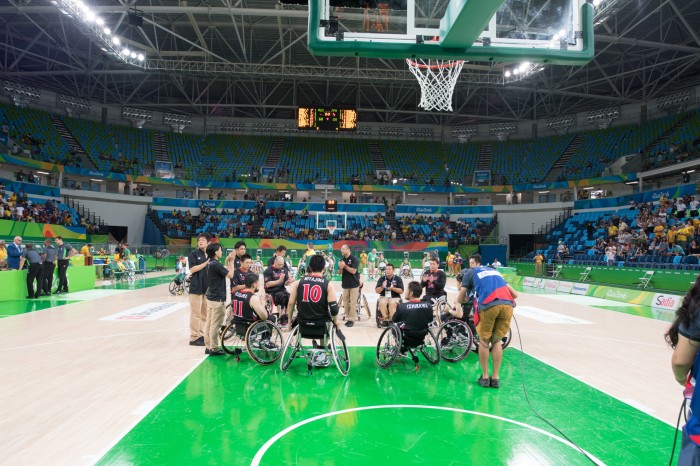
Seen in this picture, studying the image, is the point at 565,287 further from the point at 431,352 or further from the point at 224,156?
the point at 224,156

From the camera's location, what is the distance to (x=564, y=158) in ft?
132

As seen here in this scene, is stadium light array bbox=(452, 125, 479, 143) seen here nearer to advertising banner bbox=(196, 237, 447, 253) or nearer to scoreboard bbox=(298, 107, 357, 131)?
advertising banner bbox=(196, 237, 447, 253)

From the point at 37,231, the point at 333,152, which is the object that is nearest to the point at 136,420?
the point at 37,231

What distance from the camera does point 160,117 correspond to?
145 feet

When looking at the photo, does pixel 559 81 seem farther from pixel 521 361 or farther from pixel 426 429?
pixel 426 429

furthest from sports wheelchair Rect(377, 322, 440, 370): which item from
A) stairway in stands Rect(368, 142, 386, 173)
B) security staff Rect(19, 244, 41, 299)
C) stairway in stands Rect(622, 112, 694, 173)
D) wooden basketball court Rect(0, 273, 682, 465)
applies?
Answer: stairway in stands Rect(368, 142, 386, 173)

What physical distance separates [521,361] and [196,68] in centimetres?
2881

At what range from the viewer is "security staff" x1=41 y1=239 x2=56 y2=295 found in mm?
13375

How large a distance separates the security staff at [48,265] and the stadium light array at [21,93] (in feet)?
105

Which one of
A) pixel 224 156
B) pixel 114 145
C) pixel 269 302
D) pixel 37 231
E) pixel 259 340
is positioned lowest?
pixel 259 340

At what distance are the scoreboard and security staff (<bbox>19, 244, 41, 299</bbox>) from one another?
18.4m

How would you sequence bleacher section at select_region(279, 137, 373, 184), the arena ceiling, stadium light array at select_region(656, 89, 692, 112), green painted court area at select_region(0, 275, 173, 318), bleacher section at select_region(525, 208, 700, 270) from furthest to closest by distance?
bleacher section at select_region(279, 137, 373, 184)
stadium light array at select_region(656, 89, 692, 112)
the arena ceiling
bleacher section at select_region(525, 208, 700, 270)
green painted court area at select_region(0, 275, 173, 318)

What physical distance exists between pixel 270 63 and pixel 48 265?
24.8m

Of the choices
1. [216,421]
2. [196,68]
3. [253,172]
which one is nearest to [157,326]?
[216,421]
